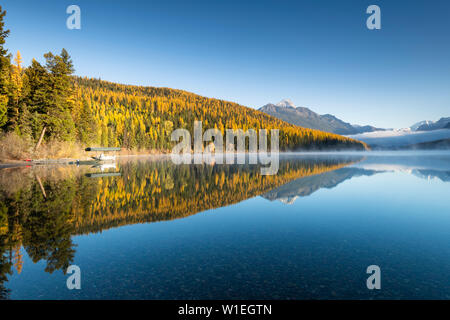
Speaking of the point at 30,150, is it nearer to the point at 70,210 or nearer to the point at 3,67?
the point at 3,67

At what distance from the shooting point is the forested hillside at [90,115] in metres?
42.8

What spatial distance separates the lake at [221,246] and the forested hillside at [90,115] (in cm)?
3598

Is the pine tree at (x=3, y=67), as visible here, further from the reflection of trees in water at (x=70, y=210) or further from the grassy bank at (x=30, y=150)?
the reflection of trees in water at (x=70, y=210)

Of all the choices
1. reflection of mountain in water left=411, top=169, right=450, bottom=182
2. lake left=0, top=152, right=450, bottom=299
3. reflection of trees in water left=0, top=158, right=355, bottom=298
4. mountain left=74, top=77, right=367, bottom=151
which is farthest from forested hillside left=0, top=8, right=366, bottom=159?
reflection of mountain in water left=411, top=169, right=450, bottom=182

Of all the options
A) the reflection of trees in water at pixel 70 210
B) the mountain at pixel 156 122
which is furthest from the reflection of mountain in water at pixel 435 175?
the mountain at pixel 156 122

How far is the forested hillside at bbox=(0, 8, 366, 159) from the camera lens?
140ft

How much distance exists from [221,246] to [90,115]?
76.2m

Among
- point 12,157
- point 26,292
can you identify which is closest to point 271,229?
point 26,292

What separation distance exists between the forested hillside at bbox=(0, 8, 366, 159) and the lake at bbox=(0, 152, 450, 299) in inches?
1417

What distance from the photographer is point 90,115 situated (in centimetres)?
7194

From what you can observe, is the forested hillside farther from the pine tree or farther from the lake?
the lake

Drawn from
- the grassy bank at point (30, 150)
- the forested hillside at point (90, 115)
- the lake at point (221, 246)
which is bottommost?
the lake at point (221, 246)

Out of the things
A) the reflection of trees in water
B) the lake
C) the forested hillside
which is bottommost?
the lake
